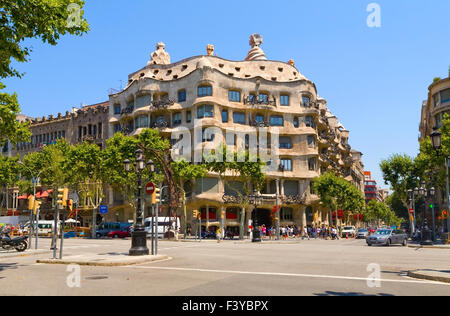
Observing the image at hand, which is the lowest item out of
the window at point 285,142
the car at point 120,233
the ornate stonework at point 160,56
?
the car at point 120,233

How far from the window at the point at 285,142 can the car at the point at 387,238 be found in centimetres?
2766

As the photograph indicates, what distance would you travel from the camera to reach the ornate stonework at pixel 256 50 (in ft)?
220

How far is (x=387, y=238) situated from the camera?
99.9 ft

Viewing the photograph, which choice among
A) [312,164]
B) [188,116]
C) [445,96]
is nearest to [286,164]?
[312,164]

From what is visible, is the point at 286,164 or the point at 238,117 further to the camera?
the point at 286,164

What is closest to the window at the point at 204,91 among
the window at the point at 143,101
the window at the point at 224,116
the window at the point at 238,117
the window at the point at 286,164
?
the window at the point at 224,116

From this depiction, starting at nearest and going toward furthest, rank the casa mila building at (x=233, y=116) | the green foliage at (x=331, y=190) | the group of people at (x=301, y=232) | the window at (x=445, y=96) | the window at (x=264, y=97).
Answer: the group of people at (x=301, y=232), the casa mila building at (x=233, y=116), the window at (x=445, y=96), the green foliage at (x=331, y=190), the window at (x=264, y=97)

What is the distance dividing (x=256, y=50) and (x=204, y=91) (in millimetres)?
17488

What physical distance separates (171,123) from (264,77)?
14.9 metres

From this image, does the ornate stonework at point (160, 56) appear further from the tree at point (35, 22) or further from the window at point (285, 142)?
the tree at point (35, 22)

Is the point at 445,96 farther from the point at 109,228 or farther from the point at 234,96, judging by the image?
the point at 109,228

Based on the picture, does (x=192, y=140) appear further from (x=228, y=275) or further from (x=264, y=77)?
(x=228, y=275)
